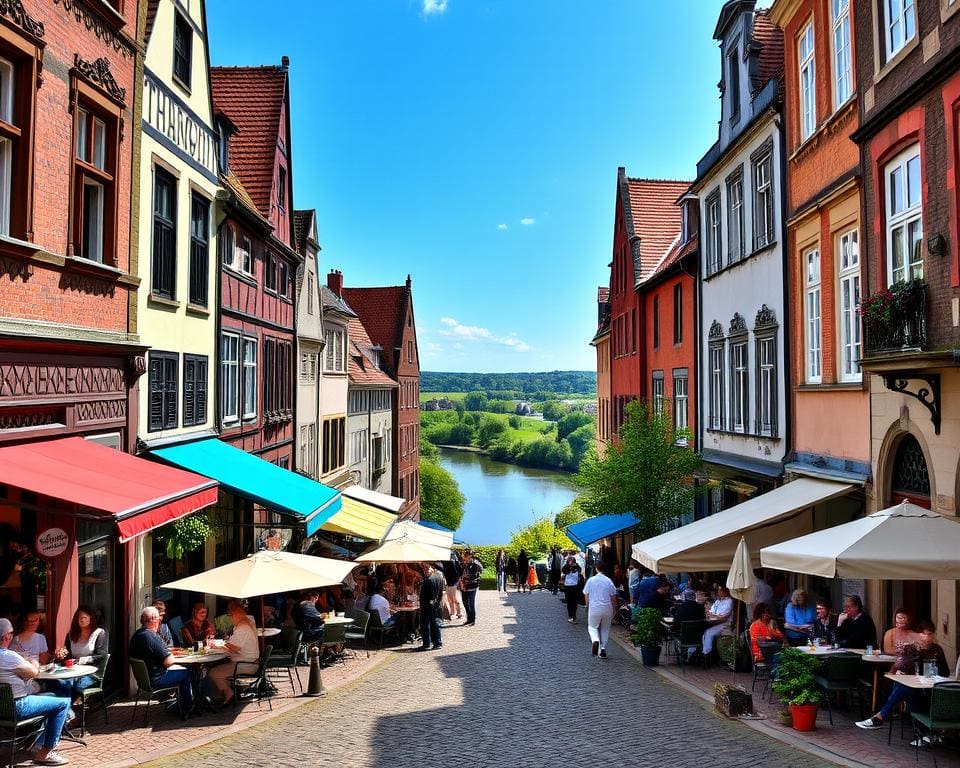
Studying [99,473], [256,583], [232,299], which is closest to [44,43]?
[99,473]

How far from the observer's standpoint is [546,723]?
35.3ft

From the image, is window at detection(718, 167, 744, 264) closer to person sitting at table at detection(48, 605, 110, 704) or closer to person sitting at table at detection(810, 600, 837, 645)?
person sitting at table at detection(810, 600, 837, 645)

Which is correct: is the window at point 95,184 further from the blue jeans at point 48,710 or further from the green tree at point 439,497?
the green tree at point 439,497

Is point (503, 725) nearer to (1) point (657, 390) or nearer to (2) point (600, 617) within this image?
(2) point (600, 617)

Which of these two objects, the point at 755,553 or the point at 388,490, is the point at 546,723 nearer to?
the point at 755,553

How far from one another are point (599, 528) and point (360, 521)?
6600 millimetres

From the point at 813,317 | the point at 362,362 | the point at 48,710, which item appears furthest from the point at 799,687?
the point at 362,362

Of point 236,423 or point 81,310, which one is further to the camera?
point 236,423

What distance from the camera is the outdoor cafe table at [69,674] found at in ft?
30.7

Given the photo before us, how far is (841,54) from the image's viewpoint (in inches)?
573

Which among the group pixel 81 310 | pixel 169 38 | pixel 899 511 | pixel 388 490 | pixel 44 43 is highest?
pixel 169 38

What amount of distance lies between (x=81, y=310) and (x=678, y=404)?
1930 centimetres

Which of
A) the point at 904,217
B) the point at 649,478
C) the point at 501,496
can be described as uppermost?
the point at 904,217

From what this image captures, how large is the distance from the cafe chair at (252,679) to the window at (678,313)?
1817 centimetres
